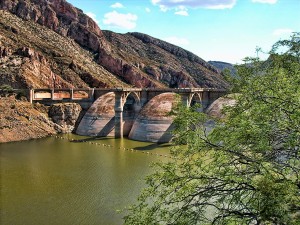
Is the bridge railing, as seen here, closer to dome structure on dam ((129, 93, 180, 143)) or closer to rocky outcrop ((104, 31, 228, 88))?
dome structure on dam ((129, 93, 180, 143))

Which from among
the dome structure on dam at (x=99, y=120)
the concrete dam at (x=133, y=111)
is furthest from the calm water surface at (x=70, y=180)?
the dome structure on dam at (x=99, y=120)

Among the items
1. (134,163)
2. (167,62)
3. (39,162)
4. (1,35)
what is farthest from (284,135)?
(167,62)

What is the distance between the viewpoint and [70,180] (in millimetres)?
27125

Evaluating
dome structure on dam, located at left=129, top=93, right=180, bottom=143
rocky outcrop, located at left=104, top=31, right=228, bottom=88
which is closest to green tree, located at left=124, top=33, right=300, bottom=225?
dome structure on dam, located at left=129, top=93, right=180, bottom=143

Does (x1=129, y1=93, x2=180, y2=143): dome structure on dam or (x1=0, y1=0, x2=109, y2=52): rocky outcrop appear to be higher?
(x1=0, y1=0, x2=109, y2=52): rocky outcrop

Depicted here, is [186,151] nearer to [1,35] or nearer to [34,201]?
[34,201]

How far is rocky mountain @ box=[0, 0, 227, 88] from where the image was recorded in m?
73.7

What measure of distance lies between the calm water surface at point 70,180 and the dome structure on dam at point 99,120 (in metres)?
5.06

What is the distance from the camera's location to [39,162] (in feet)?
109

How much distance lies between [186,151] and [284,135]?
293 cm

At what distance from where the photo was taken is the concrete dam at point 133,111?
45469 millimetres

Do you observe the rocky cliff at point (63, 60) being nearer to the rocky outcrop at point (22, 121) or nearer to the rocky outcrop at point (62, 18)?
the rocky outcrop at point (62, 18)

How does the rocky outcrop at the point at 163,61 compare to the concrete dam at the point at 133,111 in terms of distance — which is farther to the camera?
the rocky outcrop at the point at 163,61

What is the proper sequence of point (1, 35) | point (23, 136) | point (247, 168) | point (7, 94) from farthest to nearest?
point (1, 35) → point (7, 94) → point (23, 136) → point (247, 168)
